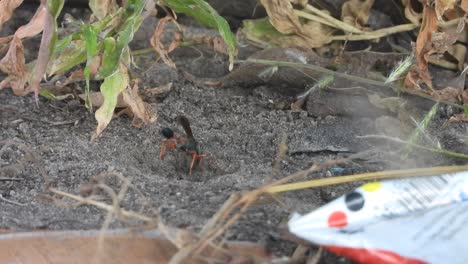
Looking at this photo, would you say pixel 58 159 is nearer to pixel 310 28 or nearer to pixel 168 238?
pixel 168 238

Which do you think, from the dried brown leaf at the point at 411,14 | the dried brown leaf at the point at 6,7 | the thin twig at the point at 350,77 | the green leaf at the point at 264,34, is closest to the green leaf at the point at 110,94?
the dried brown leaf at the point at 6,7

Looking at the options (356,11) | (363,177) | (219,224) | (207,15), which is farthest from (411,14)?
(219,224)

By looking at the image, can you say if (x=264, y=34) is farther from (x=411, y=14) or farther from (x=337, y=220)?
(x=337, y=220)

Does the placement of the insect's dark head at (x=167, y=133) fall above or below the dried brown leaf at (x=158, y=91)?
above

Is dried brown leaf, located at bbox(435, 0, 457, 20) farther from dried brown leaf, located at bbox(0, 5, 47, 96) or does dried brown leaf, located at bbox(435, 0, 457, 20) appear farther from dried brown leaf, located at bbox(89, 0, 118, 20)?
dried brown leaf, located at bbox(0, 5, 47, 96)

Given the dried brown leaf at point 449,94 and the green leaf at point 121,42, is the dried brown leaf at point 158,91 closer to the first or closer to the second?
the green leaf at point 121,42

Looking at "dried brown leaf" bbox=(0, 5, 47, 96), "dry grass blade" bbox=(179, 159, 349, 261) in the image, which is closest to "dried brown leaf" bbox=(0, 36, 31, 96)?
"dried brown leaf" bbox=(0, 5, 47, 96)

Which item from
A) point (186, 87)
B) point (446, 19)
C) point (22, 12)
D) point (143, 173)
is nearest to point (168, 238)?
point (143, 173)
